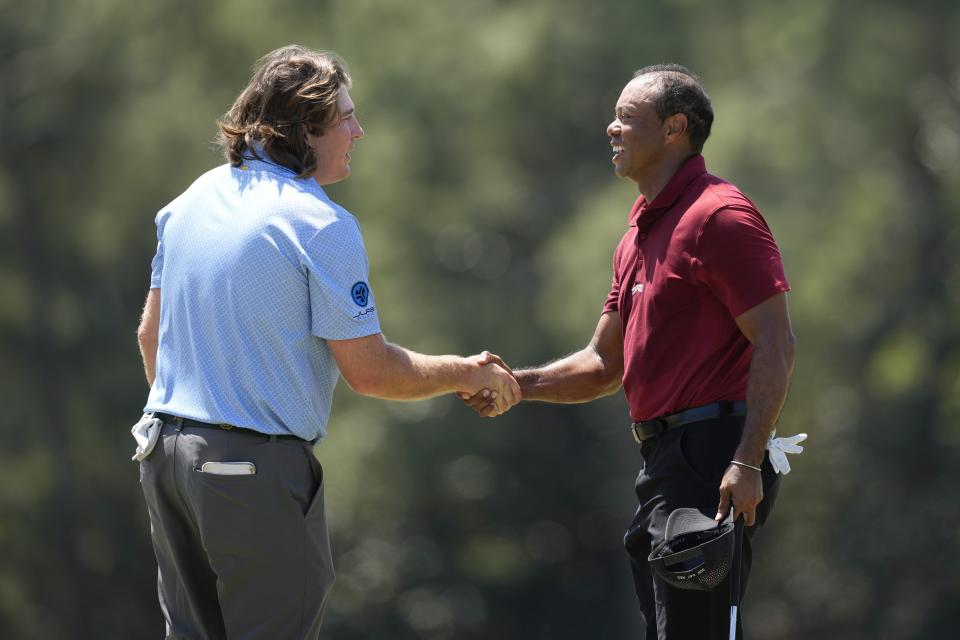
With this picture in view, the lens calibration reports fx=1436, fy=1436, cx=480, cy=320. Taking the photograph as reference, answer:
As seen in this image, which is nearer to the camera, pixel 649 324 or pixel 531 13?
pixel 649 324

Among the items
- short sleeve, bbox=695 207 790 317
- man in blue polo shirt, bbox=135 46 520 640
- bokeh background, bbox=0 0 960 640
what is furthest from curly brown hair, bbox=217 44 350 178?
bokeh background, bbox=0 0 960 640

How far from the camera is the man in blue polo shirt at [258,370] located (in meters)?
3.73

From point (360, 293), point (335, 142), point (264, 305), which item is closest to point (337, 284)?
point (360, 293)

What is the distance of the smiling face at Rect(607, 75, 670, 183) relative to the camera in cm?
448

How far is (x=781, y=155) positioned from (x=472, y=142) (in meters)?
3.58

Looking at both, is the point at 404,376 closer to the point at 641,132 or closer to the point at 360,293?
the point at 360,293

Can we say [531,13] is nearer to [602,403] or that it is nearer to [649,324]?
[602,403]

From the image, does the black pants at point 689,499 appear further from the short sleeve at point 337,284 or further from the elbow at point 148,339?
the elbow at point 148,339

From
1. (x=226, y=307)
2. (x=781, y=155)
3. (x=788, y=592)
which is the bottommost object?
(x=788, y=592)

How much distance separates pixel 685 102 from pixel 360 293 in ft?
4.28

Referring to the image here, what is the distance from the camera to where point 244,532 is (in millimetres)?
3707

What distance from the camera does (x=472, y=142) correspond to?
16.0 meters

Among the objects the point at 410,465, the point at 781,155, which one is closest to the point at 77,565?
the point at 410,465

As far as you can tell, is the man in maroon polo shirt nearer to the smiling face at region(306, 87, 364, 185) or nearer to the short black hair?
the short black hair
